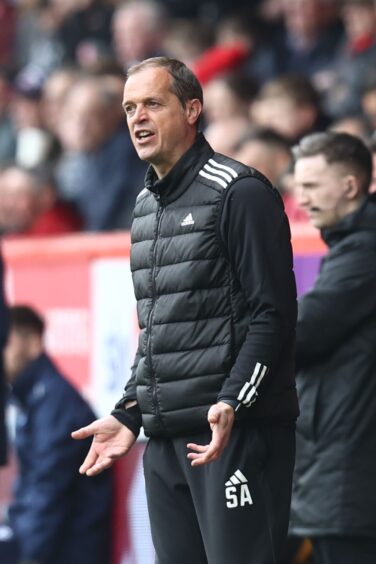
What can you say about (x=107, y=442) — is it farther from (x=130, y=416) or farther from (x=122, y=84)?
(x=122, y=84)

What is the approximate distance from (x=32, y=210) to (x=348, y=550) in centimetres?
497

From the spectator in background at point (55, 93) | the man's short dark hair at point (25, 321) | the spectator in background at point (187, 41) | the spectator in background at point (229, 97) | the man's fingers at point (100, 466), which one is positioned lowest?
the man's fingers at point (100, 466)

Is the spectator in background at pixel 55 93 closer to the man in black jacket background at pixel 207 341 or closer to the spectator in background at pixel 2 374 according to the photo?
the spectator in background at pixel 2 374

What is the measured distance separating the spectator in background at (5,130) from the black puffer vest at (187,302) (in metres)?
7.15

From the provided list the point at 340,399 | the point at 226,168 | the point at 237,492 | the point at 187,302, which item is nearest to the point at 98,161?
the point at 340,399

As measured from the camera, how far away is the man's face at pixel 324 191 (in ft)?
18.5

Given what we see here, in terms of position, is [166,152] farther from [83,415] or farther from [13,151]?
[13,151]

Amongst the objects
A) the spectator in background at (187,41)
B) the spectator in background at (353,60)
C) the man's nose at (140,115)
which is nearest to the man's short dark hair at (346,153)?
the man's nose at (140,115)

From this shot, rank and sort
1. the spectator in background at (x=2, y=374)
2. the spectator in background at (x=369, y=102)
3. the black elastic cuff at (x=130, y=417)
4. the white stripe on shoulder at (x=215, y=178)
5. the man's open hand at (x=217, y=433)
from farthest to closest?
the spectator in background at (x=369, y=102) < the spectator in background at (x=2, y=374) < the black elastic cuff at (x=130, y=417) < the white stripe on shoulder at (x=215, y=178) < the man's open hand at (x=217, y=433)

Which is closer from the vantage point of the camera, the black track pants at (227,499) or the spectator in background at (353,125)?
the black track pants at (227,499)

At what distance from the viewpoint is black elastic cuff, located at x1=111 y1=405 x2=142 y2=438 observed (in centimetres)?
471

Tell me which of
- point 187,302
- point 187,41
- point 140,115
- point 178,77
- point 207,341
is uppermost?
point 187,41

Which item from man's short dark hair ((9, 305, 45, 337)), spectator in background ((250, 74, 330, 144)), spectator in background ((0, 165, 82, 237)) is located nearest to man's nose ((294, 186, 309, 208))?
man's short dark hair ((9, 305, 45, 337))

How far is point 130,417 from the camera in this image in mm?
4730
